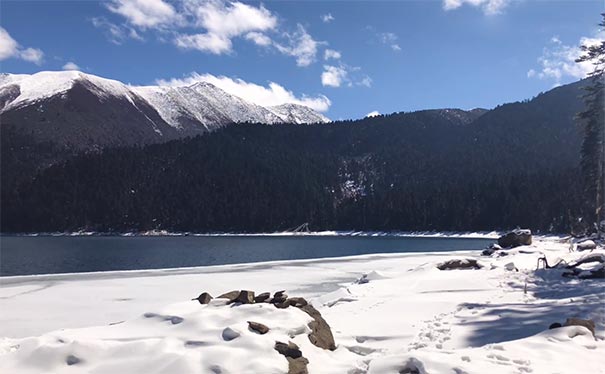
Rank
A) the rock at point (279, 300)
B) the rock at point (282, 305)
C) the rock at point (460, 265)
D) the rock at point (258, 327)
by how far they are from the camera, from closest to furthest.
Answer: the rock at point (258, 327)
the rock at point (282, 305)
the rock at point (279, 300)
the rock at point (460, 265)

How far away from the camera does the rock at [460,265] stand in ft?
101

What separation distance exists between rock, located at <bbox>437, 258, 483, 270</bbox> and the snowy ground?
22.3 feet

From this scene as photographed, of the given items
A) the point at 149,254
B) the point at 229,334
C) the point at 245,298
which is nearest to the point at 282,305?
the point at 245,298

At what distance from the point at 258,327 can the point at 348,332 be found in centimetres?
396

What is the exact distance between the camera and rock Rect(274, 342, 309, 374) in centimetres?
1010

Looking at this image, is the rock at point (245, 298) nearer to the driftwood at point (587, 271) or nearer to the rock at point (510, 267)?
the driftwood at point (587, 271)

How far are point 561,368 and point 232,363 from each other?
246 inches

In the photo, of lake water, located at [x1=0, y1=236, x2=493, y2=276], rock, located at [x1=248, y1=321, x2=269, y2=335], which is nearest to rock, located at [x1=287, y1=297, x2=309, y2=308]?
rock, located at [x1=248, y1=321, x2=269, y2=335]

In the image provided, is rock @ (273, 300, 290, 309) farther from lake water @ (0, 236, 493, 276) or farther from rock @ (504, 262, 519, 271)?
lake water @ (0, 236, 493, 276)

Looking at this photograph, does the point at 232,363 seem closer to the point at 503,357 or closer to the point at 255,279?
the point at 503,357

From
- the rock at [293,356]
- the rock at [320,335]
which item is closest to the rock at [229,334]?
the rock at [293,356]

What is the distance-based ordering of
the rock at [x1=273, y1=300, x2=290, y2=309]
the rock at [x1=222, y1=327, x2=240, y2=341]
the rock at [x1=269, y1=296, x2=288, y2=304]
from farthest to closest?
the rock at [x1=269, y1=296, x2=288, y2=304]
the rock at [x1=273, y1=300, x2=290, y2=309]
the rock at [x1=222, y1=327, x2=240, y2=341]

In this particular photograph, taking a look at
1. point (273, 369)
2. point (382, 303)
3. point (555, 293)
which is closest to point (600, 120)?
point (555, 293)

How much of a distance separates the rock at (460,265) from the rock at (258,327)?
22064mm
